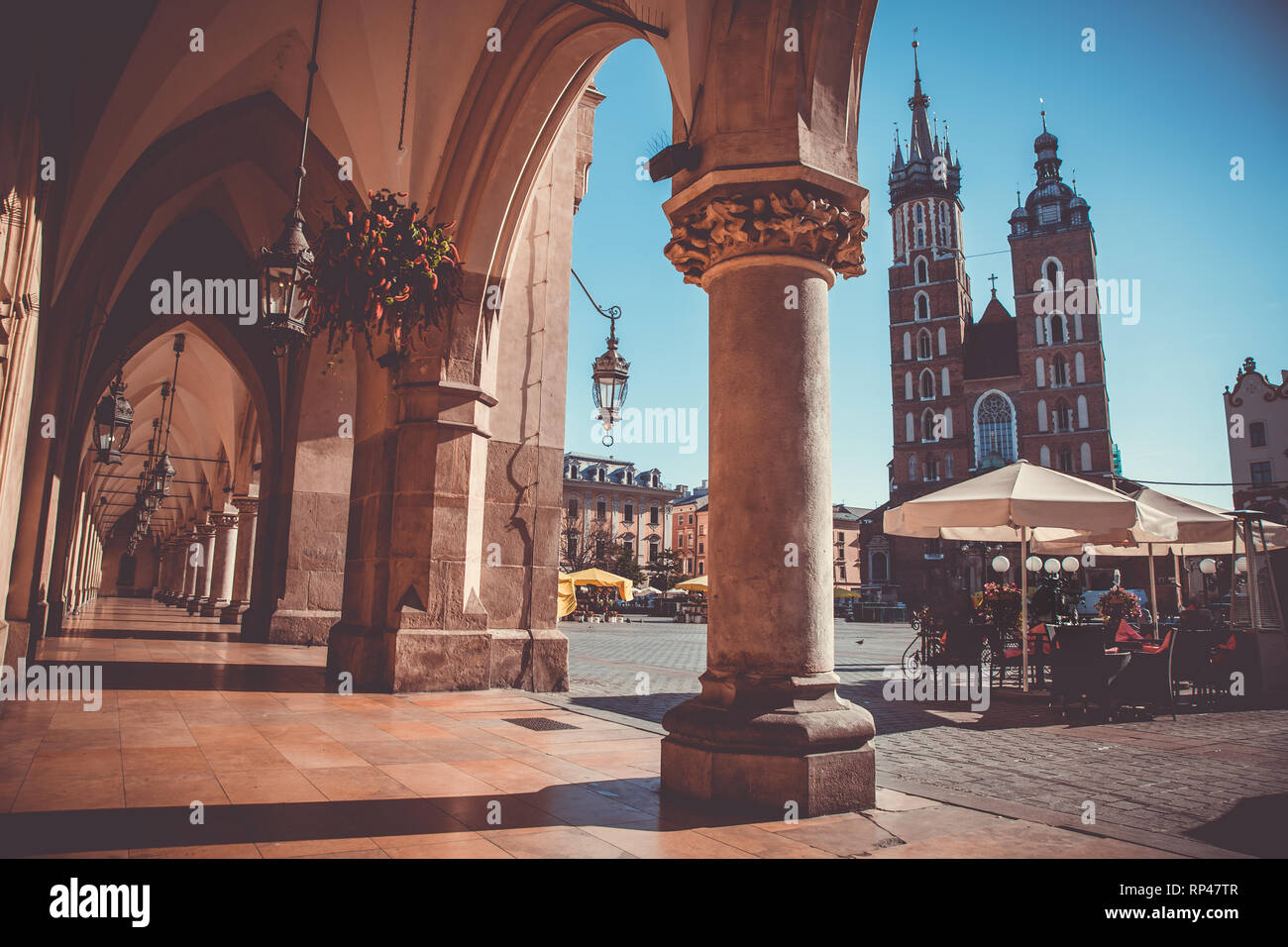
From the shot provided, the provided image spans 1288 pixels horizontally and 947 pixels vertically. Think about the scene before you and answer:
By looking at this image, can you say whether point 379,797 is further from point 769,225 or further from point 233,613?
point 233,613

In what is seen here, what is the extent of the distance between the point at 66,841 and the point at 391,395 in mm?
5957

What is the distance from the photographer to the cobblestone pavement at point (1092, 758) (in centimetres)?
385

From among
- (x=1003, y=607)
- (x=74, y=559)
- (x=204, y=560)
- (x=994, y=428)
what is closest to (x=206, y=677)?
(x=1003, y=607)

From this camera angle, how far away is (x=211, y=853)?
274 cm

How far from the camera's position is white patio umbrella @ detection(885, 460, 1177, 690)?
7.58 metres

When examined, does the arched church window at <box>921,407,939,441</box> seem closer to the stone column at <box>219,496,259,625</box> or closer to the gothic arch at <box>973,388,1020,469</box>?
the gothic arch at <box>973,388,1020,469</box>

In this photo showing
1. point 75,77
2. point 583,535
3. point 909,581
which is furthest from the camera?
point 583,535

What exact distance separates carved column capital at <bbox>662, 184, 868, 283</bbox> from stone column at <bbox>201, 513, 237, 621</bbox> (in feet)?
69.1

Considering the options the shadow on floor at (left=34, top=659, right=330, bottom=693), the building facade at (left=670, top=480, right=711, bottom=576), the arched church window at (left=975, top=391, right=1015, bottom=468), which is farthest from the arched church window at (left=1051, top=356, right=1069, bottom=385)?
the shadow on floor at (left=34, top=659, right=330, bottom=693)

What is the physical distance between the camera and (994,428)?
62562 mm

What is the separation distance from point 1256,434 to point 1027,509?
46.6m

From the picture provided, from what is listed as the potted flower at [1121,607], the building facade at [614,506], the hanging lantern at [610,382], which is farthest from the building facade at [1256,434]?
the hanging lantern at [610,382]
